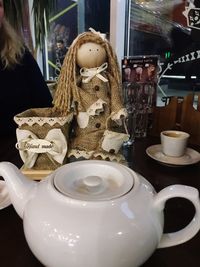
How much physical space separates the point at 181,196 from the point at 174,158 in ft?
1.42

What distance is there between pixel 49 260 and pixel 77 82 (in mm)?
452

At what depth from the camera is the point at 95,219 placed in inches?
14.5

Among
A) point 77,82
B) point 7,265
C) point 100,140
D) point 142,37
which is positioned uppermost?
point 142,37

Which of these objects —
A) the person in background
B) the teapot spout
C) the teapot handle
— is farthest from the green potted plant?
the teapot handle

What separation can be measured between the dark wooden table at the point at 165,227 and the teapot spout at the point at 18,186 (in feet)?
0.25

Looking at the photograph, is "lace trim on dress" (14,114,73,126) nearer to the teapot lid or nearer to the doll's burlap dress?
the doll's burlap dress

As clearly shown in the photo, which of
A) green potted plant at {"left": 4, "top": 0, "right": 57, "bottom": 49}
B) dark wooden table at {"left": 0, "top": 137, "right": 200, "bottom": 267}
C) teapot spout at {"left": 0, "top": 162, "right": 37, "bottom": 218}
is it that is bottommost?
dark wooden table at {"left": 0, "top": 137, "right": 200, "bottom": 267}

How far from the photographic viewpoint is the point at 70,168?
1.52ft

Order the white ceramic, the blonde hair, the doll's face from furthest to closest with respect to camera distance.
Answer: the blonde hair
the doll's face
the white ceramic

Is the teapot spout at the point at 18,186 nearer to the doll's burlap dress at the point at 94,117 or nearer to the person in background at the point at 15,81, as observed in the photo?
the doll's burlap dress at the point at 94,117

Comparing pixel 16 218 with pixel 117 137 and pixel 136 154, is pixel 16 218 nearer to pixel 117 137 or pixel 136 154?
pixel 117 137

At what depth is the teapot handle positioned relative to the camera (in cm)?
39

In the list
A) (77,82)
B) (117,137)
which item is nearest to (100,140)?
(117,137)

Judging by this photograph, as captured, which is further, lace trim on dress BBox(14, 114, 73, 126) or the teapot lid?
lace trim on dress BBox(14, 114, 73, 126)
